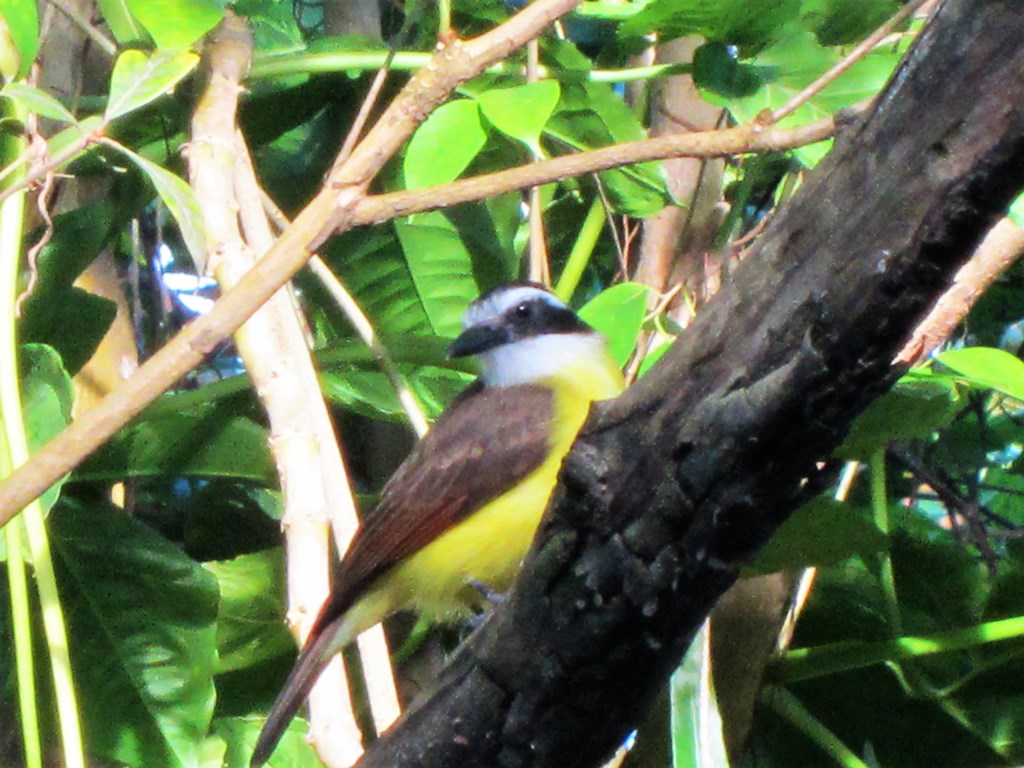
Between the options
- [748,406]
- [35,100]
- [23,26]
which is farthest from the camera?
[23,26]

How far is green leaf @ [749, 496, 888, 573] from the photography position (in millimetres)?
2264

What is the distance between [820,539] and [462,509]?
A: 2.12 ft

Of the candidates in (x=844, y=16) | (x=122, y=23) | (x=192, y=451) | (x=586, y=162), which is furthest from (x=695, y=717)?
(x=122, y=23)

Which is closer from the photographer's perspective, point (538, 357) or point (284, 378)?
point (284, 378)

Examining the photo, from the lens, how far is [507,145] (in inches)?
111

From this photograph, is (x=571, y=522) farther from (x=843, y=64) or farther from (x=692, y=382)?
(x=843, y=64)

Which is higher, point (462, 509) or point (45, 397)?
point (45, 397)

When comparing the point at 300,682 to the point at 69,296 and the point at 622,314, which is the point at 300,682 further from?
the point at 69,296

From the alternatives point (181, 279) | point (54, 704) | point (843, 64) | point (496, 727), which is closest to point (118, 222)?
point (181, 279)

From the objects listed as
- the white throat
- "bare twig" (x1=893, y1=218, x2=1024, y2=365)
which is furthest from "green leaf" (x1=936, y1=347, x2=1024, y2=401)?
the white throat

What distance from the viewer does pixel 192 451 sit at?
268 centimetres

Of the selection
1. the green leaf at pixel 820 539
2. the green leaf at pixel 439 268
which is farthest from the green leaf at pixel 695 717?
the green leaf at pixel 439 268

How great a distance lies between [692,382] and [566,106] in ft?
5.37

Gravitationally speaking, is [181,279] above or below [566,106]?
above
